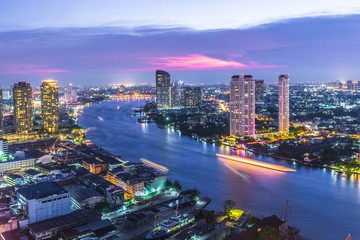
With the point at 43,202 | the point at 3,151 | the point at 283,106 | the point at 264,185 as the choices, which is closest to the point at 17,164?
the point at 3,151

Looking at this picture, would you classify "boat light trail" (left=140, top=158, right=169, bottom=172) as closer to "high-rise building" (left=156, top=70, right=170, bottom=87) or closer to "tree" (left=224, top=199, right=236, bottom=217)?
"tree" (left=224, top=199, right=236, bottom=217)

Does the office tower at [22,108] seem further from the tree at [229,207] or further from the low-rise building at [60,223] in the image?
the tree at [229,207]

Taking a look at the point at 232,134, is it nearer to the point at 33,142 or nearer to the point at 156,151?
the point at 156,151

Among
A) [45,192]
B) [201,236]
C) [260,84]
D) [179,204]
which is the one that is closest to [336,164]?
[179,204]

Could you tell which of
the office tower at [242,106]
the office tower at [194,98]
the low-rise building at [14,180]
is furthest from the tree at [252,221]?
the office tower at [194,98]

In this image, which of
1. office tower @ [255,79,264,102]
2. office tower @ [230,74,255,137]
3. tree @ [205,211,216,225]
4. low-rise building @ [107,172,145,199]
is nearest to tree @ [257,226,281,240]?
tree @ [205,211,216,225]
